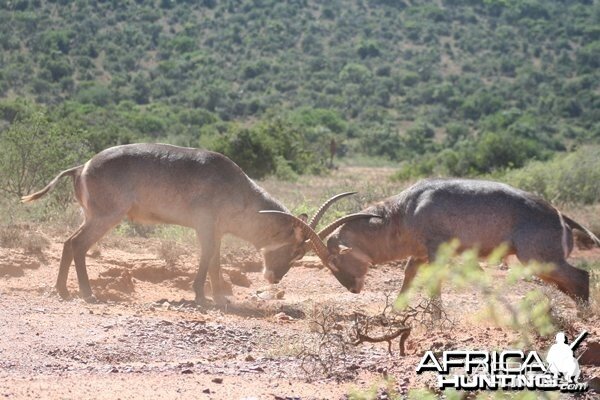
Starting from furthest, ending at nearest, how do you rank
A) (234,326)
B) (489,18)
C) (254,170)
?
1. (489,18)
2. (254,170)
3. (234,326)

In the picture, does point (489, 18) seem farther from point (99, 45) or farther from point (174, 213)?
point (174, 213)

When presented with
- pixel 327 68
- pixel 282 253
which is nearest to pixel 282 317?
pixel 282 253

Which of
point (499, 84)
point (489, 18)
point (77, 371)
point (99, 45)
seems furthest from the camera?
point (489, 18)

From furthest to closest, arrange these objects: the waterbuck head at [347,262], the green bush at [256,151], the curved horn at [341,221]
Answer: the green bush at [256,151] < the waterbuck head at [347,262] < the curved horn at [341,221]

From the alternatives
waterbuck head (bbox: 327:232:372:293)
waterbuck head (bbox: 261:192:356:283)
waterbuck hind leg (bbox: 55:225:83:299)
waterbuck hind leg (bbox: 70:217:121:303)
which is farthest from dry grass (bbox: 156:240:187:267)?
waterbuck head (bbox: 327:232:372:293)

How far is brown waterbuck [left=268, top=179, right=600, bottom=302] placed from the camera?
10250 mm

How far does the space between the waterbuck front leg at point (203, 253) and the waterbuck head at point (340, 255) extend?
3.29 ft

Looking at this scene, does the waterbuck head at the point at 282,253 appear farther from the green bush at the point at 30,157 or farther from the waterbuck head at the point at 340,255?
the green bush at the point at 30,157

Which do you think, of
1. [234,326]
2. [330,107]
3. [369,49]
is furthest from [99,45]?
[234,326]

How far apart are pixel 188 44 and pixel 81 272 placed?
54408 mm

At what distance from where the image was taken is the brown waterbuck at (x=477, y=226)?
10.2 m

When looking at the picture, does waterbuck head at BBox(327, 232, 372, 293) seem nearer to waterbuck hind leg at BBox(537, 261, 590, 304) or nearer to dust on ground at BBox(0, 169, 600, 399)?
dust on ground at BBox(0, 169, 600, 399)

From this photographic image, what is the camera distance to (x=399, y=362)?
8008mm

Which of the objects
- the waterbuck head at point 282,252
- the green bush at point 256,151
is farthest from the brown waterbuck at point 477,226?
the green bush at point 256,151
